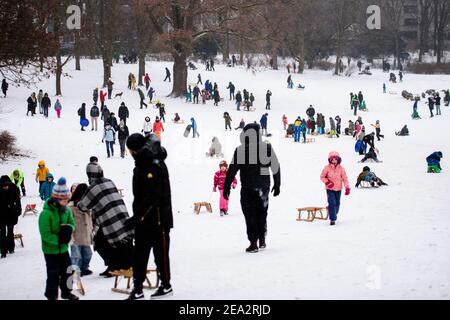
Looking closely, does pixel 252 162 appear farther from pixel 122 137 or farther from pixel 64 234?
pixel 122 137

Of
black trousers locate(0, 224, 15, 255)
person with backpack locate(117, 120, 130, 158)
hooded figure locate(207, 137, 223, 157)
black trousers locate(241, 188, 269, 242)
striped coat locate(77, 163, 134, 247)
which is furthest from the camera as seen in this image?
hooded figure locate(207, 137, 223, 157)

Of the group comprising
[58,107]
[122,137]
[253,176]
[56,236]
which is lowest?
[56,236]

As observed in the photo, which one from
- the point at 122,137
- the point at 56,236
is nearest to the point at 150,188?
the point at 56,236

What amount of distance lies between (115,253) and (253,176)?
2454 millimetres

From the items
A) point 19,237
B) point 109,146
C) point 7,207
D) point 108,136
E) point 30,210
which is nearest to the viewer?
point 7,207

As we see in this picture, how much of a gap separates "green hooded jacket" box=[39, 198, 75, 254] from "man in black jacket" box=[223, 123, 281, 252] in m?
2.97

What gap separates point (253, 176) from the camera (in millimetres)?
10445

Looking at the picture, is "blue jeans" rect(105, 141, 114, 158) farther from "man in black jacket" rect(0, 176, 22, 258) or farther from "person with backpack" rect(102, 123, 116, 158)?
"man in black jacket" rect(0, 176, 22, 258)

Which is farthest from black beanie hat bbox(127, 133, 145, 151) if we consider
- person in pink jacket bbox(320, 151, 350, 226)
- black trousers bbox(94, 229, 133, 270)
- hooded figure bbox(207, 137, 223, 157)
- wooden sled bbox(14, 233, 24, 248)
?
hooded figure bbox(207, 137, 223, 157)

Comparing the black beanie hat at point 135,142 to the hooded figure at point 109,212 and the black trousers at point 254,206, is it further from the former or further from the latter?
the black trousers at point 254,206

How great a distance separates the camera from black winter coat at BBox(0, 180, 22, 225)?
12.0 meters
